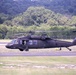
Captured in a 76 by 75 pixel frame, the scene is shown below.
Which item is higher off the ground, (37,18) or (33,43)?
(33,43)

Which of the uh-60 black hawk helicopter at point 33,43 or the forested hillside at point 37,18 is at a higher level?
the uh-60 black hawk helicopter at point 33,43

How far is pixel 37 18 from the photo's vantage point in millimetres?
136000

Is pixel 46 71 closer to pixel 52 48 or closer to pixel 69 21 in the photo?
pixel 52 48

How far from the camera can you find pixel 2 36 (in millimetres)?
95000

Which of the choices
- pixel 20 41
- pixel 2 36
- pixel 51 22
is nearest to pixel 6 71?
pixel 20 41

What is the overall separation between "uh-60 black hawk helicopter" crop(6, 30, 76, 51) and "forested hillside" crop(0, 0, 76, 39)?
43.6 metres

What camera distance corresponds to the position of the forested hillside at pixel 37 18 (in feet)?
328

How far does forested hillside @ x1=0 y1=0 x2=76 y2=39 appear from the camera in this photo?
100125 millimetres

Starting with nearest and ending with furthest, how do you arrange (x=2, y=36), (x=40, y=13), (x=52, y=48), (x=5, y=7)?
(x=52, y=48) < (x=2, y=36) < (x=40, y=13) < (x=5, y=7)

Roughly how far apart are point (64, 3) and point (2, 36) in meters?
105

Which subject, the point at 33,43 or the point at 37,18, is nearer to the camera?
the point at 33,43

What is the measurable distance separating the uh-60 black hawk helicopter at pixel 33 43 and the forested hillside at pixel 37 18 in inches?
1718

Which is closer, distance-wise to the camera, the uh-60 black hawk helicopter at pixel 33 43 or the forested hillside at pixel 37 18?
the uh-60 black hawk helicopter at pixel 33 43

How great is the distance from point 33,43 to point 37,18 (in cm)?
9711
